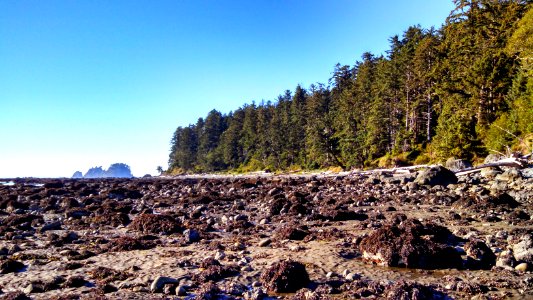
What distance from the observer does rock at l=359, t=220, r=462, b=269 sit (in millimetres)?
7602

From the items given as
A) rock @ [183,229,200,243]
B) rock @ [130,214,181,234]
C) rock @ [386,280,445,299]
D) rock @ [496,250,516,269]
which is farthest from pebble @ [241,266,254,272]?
rock @ [130,214,181,234]

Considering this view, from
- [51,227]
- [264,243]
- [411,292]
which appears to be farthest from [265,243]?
A: [51,227]

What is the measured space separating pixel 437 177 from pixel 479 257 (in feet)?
50.7

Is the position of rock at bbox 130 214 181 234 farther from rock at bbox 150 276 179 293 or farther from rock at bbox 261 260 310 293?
rock at bbox 261 260 310 293

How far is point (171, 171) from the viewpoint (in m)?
116

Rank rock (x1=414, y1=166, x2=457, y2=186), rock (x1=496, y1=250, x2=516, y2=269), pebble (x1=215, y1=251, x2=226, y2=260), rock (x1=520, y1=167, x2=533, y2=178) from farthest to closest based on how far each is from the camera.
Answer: rock (x1=414, y1=166, x2=457, y2=186), rock (x1=520, y1=167, x2=533, y2=178), pebble (x1=215, y1=251, x2=226, y2=260), rock (x1=496, y1=250, x2=516, y2=269)

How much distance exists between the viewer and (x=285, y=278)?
22.1ft

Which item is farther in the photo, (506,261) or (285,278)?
(506,261)

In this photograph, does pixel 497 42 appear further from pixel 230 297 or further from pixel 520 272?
pixel 230 297

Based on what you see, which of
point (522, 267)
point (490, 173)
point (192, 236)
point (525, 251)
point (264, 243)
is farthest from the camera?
point (490, 173)

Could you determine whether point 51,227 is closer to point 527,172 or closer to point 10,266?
point 10,266

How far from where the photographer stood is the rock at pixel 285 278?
6677mm

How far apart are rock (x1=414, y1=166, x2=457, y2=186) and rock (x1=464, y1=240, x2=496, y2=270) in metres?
14.7

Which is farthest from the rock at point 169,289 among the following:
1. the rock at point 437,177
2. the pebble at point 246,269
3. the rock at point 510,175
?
the rock at point 510,175
